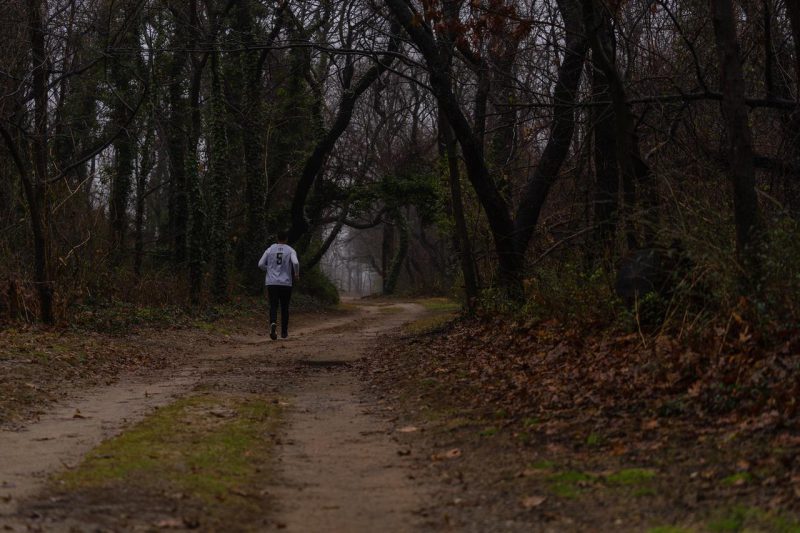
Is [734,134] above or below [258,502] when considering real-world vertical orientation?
above

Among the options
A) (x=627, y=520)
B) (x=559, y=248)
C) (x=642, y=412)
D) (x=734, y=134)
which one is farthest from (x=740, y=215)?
(x=559, y=248)

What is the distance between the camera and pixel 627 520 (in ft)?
16.9

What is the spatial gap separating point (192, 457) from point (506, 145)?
14.5 metres

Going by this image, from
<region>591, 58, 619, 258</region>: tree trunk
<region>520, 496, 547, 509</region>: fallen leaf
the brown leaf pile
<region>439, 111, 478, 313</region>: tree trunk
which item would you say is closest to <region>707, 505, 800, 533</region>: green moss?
<region>520, 496, 547, 509</region>: fallen leaf

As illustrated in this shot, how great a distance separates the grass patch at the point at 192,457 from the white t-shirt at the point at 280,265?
8.97 meters

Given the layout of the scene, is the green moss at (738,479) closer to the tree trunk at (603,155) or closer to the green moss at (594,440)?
the green moss at (594,440)

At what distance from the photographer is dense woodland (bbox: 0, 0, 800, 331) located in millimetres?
10016

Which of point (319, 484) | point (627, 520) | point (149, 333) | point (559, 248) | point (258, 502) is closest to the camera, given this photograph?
point (627, 520)

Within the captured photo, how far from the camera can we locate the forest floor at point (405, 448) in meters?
5.42

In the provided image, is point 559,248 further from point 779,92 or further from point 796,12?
point 796,12

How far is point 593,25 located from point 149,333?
1167 centimetres

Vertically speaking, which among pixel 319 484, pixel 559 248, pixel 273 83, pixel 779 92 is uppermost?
pixel 273 83

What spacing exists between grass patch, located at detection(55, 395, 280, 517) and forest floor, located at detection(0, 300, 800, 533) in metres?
0.03

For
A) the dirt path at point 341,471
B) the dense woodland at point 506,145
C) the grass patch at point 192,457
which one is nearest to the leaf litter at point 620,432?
the dirt path at point 341,471
